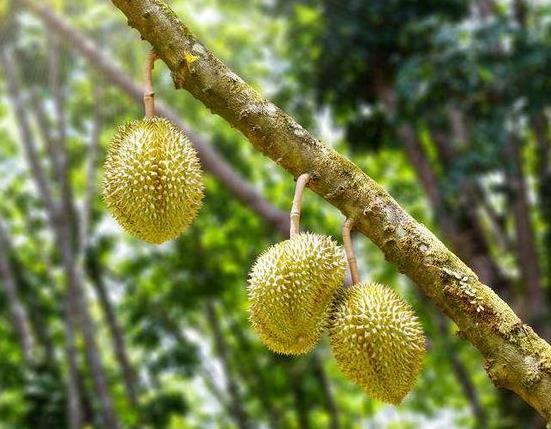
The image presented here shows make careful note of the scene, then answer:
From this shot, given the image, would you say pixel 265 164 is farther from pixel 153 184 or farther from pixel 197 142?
pixel 153 184

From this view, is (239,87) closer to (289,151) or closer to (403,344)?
(289,151)

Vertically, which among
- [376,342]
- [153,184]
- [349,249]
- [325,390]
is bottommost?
[376,342]

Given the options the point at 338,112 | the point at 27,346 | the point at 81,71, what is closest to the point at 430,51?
the point at 338,112

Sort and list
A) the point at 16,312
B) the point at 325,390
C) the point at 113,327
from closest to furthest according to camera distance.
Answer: the point at 16,312 → the point at 113,327 → the point at 325,390

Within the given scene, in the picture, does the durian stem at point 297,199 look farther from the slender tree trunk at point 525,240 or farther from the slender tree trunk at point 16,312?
the slender tree trunk at point 16,312

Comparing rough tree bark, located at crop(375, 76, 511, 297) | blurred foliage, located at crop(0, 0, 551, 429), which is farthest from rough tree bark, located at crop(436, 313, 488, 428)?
rough tree bark, located at crop(375, 76, 511, 297)

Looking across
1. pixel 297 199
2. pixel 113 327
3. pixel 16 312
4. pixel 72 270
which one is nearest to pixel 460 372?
pixel 113 327

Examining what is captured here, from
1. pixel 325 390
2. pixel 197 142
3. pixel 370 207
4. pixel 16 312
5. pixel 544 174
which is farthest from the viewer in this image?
pixel 325 390

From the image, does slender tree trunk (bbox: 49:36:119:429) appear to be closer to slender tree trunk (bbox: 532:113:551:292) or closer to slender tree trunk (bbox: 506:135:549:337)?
slender tree trunk (bbox: 506:135:549:337)
